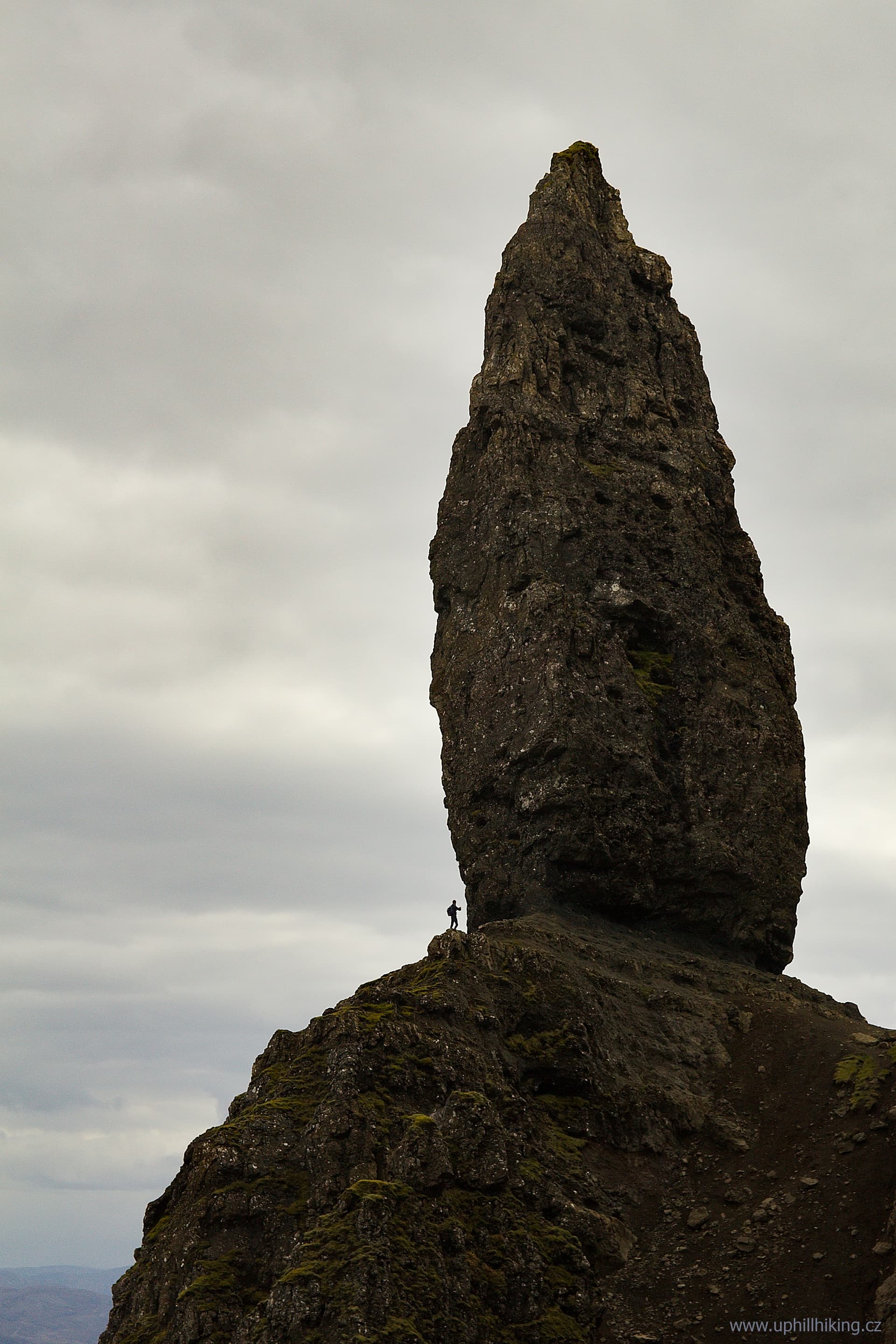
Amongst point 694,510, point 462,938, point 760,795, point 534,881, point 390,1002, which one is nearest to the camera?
point 390,1002

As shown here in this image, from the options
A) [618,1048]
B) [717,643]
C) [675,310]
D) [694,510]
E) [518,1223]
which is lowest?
[518,1223]

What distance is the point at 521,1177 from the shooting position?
36.1 m

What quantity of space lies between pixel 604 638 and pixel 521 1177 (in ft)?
88.0

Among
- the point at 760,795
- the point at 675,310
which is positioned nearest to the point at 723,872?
the point at 760,795

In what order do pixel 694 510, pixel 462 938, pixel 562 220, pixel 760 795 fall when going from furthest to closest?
pixel 562 220 < pixel 694 510 < pixel 760 795 < pixel 462 938

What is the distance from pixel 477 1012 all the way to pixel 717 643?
26.1 m

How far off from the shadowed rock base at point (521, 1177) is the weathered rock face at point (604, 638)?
30.4 ft

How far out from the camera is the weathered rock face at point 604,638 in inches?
2136

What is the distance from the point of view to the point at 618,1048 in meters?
43.3

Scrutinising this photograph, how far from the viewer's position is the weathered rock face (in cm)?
5425

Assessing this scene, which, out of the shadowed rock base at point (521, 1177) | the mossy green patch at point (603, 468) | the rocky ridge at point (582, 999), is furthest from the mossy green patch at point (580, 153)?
the shadowed rock base at point (521, 1177)

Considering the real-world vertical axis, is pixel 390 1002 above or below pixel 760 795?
below

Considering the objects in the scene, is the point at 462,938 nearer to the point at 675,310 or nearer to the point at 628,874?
the point at 628,874

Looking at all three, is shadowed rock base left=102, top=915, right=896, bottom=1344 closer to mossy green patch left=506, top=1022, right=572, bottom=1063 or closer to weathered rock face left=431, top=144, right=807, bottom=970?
mossy green patch left=506, top=1022, right=572, bottom=1063
